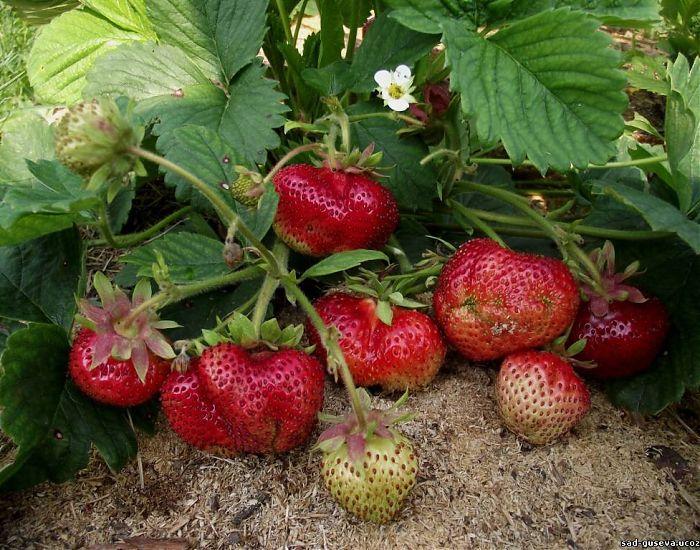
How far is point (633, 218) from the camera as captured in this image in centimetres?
131

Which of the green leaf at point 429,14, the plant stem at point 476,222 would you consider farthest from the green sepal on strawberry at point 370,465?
the green leaf at point 429,14

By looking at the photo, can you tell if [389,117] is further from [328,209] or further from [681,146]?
[681,146]

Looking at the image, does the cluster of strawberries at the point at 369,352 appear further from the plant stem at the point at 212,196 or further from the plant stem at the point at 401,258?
the plant stem at the point at 212,196

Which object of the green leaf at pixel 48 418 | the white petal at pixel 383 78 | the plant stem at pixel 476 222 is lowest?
the green leaf at pixel 48 418

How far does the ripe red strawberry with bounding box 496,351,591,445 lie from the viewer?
3.67 ft

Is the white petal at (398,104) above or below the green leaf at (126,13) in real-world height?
below

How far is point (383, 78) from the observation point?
4.23 feet

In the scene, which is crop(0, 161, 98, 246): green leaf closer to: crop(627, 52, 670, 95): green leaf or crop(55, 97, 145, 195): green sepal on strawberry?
crop(55, 97, 145, 195): green sepal on strawberry

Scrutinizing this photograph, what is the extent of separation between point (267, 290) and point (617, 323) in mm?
600

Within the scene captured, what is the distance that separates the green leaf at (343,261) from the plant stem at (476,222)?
0.25m

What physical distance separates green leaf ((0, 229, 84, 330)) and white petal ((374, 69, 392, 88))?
0.59 meters

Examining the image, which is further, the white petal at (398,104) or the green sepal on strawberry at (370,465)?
the white petal at (398,104)

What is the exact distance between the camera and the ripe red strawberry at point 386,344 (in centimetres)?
115

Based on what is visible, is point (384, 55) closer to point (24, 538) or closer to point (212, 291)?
point (212, 291)
